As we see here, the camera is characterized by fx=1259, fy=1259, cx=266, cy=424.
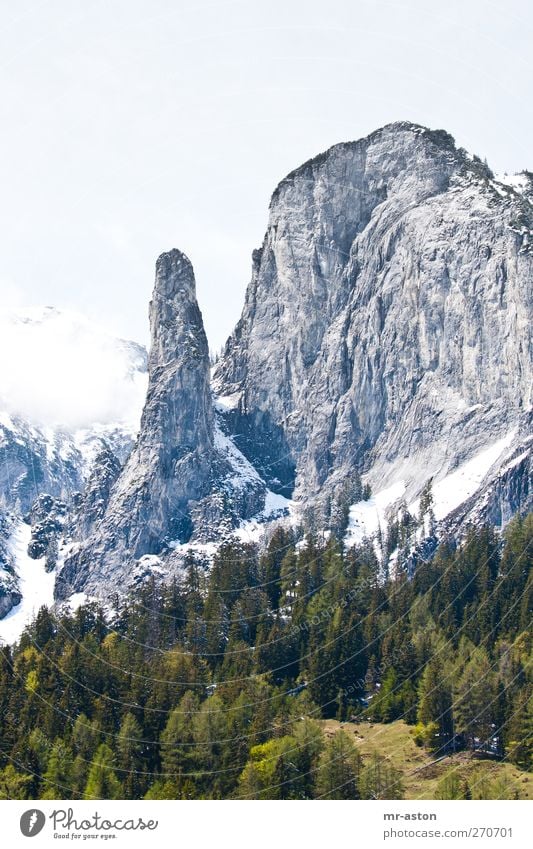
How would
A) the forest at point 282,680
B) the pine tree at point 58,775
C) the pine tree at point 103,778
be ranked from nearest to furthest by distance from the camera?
the pine tree at point 103,778
the forest at point 282,680
the pine tree at point 58,775

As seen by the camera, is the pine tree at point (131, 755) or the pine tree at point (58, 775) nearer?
the pine tree at point (58, 775)

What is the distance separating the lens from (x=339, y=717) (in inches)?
5719

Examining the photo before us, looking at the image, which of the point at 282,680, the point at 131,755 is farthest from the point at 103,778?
the point at 282,680

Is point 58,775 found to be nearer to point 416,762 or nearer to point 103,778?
point 103,778

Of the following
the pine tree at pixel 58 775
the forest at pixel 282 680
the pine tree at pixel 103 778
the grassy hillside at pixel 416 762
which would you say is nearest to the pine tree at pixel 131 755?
the forest at pixel 282 680

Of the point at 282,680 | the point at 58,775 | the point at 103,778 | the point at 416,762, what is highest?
the point at 282,680

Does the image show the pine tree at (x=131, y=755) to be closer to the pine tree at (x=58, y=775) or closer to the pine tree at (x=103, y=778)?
the pine tree at (x=103, y=778)

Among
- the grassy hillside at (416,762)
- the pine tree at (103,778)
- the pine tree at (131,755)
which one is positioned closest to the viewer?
the grassy hillside at (416,762)

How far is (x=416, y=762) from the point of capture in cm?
12694

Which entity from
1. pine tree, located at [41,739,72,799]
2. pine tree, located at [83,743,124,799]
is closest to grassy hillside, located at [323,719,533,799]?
pine tree, located at [83,743,124,799]

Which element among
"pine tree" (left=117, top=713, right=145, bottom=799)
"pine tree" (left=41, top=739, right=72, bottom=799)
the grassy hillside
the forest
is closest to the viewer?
the grassy hillside

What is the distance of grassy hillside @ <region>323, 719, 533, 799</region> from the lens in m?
118

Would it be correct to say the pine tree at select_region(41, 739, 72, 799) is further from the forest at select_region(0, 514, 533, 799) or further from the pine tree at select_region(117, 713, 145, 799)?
the pine tree at select_region(117, 713, 145, 799)

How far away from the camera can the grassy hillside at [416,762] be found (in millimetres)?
117812
